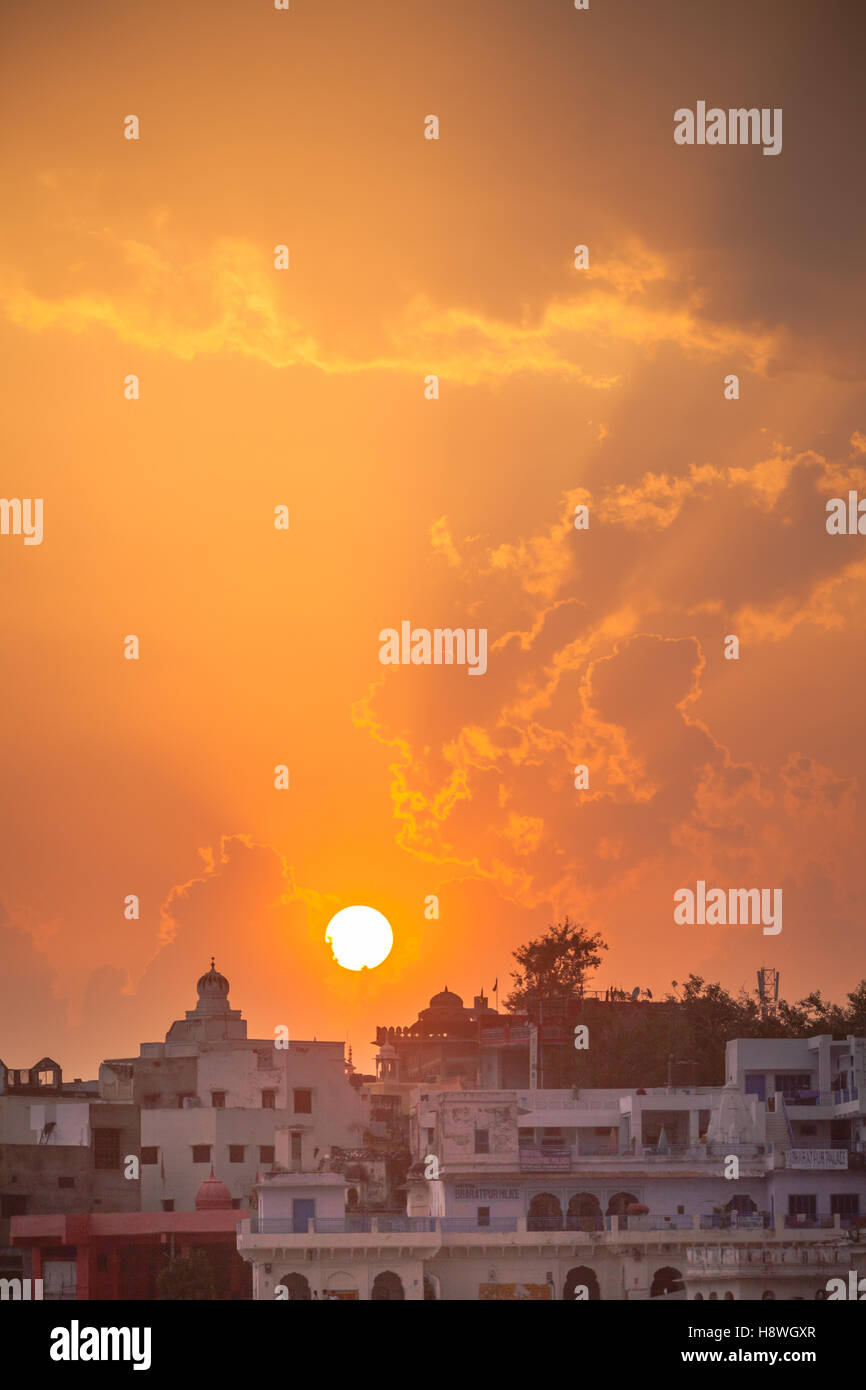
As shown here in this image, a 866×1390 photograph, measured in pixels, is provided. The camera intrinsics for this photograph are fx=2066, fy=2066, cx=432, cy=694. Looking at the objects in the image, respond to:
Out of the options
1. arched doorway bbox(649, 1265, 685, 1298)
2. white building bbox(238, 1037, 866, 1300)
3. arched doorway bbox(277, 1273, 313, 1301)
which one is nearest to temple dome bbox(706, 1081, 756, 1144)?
white building bbox(238, 1037, 866, 1300)

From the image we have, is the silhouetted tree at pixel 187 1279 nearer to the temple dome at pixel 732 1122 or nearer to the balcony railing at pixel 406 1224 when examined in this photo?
the balcony railing at pixel 406 1224

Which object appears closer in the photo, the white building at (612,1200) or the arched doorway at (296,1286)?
the arched doorway at (296,1286)

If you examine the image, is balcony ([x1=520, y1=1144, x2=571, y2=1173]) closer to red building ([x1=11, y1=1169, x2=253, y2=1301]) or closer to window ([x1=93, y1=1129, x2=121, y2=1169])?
red building ([x1=11, y1=1169, x2=253, y2=1301])

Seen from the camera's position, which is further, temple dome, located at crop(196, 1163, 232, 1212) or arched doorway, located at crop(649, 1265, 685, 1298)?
temple dome, located at crop(196, 1163, 232, 1212)

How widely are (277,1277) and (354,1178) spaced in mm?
12219

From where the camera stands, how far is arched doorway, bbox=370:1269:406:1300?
77688mm

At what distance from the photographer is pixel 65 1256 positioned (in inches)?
3307

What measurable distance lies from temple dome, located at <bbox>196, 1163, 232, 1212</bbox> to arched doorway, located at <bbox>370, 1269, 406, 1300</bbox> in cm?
1014

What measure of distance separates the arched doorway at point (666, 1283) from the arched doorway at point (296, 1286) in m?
13.2

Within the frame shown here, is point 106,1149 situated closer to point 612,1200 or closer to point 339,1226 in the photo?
point 339,1226

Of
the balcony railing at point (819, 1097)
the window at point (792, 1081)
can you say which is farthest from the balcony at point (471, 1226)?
the window at point (792, 1081)

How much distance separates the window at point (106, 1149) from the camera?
91.4m
